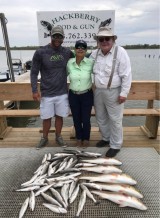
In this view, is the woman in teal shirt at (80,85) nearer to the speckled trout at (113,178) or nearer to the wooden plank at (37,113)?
the wooden plank at (37,113)

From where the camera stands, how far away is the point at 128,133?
5129 mm

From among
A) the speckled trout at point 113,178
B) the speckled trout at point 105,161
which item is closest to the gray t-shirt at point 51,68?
the speckled trout at point 105,161

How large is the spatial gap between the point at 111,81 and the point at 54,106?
1.05 meters

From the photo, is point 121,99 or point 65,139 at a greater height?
point 121,99

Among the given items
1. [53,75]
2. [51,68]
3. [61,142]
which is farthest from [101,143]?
[51,68]

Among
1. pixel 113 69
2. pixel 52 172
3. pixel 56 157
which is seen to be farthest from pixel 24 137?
pixel 113 69

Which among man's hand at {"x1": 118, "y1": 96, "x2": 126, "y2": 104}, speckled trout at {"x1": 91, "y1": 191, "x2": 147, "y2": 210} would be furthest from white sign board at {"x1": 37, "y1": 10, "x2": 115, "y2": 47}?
speckled trout at {"x1": 91, "y1": 191, "x2": 147, "y2": 210}

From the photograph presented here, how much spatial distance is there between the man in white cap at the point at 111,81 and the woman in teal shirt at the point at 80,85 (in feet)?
0.36

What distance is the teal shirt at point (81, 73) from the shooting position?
12.6 ft

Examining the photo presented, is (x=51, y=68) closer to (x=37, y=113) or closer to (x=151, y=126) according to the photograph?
(x=37, y=113)

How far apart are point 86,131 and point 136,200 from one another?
1680 mm

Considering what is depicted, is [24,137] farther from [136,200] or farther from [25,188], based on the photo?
[136,200]

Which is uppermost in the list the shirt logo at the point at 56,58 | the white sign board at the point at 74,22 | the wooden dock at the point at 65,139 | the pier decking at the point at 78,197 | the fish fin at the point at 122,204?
the white sign board at the point at 74,22

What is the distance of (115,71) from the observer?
368 centimetres
